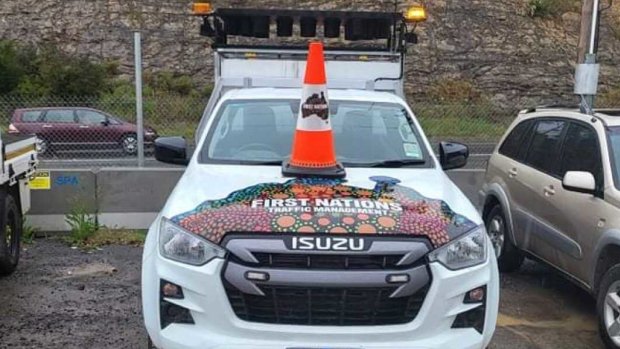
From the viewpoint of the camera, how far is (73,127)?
1558cm

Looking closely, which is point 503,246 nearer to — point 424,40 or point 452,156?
point 452,156

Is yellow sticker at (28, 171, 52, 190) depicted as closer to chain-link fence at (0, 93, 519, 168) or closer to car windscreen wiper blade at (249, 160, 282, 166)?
chain-link fence at (0, 93, 519, 168)

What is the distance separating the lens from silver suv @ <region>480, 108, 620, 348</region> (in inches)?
210

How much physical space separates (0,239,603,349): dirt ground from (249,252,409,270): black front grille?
2.07m

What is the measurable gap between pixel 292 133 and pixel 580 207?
2394mm

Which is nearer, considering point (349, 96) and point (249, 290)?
point (249, 290)

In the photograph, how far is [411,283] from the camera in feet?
11.8

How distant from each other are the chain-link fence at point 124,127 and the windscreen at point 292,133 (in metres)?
5.24

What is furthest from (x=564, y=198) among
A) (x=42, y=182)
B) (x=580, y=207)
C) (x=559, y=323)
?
(x=42, y=182)

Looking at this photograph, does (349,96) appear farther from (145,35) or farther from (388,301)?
(145,35)

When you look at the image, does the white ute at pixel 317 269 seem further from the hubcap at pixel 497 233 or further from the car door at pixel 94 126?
the car door at pixel 94 126

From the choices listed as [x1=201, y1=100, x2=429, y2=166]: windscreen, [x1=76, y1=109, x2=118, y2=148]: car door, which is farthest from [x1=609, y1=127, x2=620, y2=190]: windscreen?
[x1=76, y1=109, x2=118, y2=148]: car door

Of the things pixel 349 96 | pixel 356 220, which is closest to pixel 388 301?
pixel 356 220

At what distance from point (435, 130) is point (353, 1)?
733 inches
